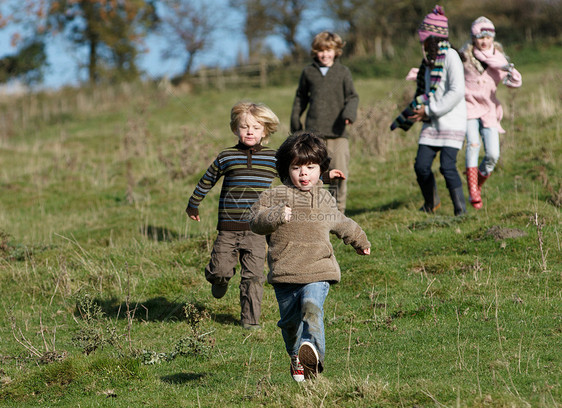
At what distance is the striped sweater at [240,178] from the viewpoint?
6184mm

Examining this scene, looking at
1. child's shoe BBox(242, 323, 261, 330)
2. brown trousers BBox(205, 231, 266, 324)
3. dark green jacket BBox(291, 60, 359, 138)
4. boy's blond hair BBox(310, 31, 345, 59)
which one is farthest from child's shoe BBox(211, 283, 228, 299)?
boy's blond hair BBox(310, 31, 345, 59)

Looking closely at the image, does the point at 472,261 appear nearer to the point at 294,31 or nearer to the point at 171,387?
the point at 171,387

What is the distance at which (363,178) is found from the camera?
12266 millimetres

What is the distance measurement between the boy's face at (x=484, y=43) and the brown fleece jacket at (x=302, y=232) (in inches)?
197

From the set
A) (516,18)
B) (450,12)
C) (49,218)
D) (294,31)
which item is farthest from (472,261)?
(294,31)

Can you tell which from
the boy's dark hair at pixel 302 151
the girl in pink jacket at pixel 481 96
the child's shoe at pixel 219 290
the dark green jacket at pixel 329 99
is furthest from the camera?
the dark green jacket at pixel 329 99

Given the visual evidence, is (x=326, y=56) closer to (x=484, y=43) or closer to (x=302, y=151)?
(x=484, y=43)

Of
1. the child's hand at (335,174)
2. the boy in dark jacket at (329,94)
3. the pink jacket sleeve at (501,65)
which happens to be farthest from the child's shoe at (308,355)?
the pink jacket sleeve at (501,65)

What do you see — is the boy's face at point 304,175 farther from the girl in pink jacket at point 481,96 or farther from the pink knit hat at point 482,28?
Answer: the pink knit hat at point 482,28

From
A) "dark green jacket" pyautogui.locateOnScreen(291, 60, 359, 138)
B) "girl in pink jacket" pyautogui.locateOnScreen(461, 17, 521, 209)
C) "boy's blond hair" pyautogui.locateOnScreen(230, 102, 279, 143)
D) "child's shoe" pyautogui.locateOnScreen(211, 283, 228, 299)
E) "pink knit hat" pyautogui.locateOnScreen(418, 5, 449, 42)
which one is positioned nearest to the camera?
"boy's blond hair" pyautogui.locateOnScreen(230, 102, 279, 143)

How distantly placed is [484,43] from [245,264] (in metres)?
4.49

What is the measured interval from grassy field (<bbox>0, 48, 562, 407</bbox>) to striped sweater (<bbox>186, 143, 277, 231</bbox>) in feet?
2.86

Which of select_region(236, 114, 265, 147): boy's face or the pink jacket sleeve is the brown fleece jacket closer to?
select_region(236, 114, 265, 147): boy's face

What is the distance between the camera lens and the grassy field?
462cm
